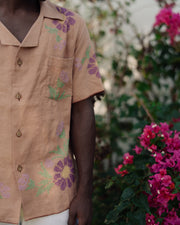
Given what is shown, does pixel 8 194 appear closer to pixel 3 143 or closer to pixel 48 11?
pixel 3 143

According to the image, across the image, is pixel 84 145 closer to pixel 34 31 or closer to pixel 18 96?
pixel 18 96

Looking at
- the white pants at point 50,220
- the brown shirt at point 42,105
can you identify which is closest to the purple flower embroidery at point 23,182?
the brown shirt at point 42,105

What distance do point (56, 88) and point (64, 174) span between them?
363 millimetres

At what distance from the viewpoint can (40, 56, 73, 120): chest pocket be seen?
1388 millimetres

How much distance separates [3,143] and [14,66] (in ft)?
0.99

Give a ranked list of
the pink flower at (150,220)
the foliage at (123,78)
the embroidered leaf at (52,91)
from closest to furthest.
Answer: the embroidered leaf at (52,91) < the pink flower at (150,220) < the foliage at (123,78)

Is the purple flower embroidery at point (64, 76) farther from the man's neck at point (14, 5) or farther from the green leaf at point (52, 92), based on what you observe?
the man's neck at point (14, 5)

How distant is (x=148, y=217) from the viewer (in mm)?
1528

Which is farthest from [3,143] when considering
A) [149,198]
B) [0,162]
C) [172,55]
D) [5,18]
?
[172,55]

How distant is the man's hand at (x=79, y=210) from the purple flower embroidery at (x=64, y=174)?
72 millimetres

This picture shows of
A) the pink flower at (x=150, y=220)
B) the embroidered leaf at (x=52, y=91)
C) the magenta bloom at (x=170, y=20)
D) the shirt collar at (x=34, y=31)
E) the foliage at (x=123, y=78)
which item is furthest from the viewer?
the magenta bloom at (x=170, y=20)

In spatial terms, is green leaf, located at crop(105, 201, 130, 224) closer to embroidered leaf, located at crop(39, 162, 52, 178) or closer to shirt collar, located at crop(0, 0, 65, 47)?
embroidered leaf, located at crop(39, 162, 52, 178)

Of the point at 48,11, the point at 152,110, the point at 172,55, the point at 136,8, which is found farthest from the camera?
the point at 136,8

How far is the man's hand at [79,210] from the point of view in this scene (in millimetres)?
1404
